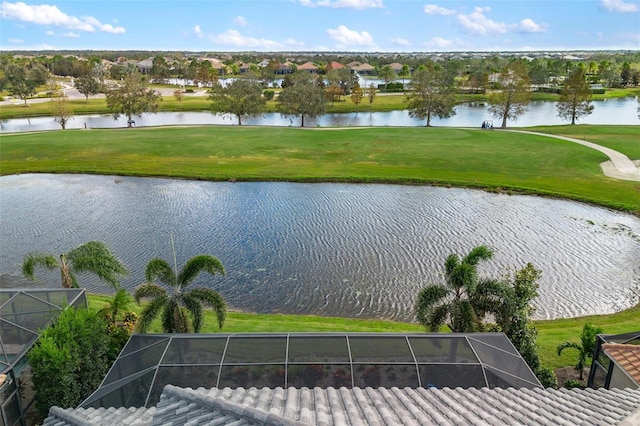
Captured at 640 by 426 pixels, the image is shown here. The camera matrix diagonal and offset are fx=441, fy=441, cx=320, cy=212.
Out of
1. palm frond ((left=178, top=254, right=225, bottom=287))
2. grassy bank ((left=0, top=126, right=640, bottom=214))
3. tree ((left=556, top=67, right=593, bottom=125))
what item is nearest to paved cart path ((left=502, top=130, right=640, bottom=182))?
grassy bank ((left=0, top=126, right=640, bottom=214))

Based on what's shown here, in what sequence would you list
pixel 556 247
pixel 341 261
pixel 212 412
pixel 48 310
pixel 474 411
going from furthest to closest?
pixel 556 247
pixel 341 261
pixel 48 310
pixel 474 411
pixel 212 412

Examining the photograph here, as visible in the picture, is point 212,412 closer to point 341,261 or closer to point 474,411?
point 474,411

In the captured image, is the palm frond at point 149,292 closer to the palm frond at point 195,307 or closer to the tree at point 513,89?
the palm frond at point 195,307

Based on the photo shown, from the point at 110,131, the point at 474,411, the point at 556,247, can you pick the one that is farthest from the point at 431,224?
the point at 110,131

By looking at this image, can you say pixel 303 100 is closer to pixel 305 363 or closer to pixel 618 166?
pixel 618 166

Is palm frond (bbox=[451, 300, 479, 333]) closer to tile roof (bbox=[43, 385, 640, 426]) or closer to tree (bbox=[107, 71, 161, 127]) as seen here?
tile roof (bbox=[43, 385, 640, 426])

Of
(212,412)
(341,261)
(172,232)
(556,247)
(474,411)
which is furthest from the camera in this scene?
(172,232)
